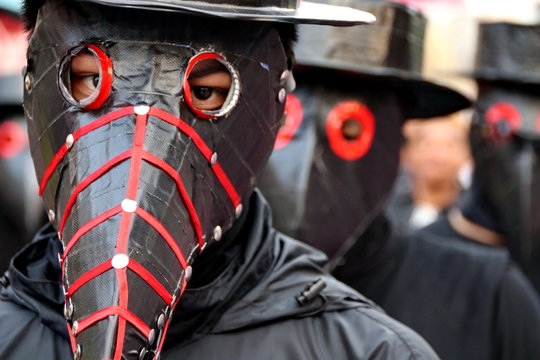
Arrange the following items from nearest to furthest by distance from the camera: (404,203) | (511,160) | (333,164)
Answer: (333,164) < (511,160) < (404,203)

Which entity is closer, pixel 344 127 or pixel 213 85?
pixel 213 85

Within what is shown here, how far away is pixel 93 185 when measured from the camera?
93.4 inches

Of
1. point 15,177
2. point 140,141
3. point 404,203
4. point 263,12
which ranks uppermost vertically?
point 263,12

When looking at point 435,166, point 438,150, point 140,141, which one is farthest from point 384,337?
point 438,150

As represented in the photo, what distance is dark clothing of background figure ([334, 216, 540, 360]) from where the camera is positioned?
4.32 metres

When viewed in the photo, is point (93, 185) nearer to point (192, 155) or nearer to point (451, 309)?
point (192, 155)

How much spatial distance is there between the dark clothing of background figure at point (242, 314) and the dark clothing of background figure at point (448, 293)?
157 cm

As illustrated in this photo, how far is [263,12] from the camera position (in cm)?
260

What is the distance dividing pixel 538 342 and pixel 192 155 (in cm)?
210

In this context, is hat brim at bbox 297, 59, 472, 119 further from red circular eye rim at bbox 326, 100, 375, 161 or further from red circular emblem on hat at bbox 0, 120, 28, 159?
red circular emblem on hat at bbox 0, 120, 28, 159

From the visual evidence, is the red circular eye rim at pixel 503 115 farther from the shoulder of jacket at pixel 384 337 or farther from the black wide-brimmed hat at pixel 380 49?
the shoulder of jacket at pixel 384 337

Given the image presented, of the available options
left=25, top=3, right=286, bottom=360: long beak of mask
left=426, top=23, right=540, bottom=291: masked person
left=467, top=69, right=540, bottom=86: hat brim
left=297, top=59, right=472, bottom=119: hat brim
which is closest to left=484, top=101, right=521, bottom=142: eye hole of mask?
left=426, top=23, right=540, bottom=291: masked person

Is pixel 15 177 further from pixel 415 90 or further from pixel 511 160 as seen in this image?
pixel 511 160

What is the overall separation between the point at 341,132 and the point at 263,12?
5.61ft
